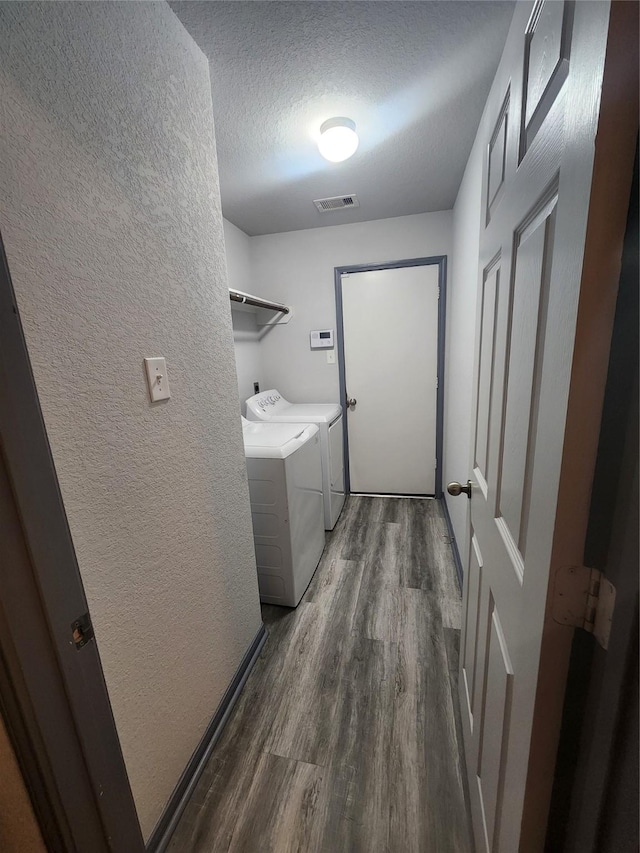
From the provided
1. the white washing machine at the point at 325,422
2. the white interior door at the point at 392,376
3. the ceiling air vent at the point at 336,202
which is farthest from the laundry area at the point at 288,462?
the white interior door at the point at 392,376

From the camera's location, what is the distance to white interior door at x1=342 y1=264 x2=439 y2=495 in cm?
278

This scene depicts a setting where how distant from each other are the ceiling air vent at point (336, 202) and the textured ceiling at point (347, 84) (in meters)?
0.14

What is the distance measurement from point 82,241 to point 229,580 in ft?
3.92

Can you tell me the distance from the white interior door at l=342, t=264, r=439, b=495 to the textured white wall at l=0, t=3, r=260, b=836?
1782 millimetres

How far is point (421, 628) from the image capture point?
1.68m

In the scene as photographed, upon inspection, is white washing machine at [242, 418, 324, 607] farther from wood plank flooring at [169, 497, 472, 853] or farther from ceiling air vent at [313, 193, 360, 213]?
ceiling air vent at [313, 193, 360, 213]

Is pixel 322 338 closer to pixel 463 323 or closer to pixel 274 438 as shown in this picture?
pixel 463 323

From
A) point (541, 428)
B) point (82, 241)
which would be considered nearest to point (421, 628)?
point (541, 428)

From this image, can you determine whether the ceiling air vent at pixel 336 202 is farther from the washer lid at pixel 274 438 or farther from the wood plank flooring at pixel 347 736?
the wood plank flooring at pixel 347 736

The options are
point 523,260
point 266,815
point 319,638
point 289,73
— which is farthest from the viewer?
point 319,638

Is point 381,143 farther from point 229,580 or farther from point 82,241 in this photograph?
point 229,580

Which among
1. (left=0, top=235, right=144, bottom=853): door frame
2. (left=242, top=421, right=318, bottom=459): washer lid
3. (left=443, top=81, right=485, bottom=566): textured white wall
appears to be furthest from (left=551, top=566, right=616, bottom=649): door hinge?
(left=242, top=421, right=318, bottom=459): washer lid

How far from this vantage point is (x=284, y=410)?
286 centimetres

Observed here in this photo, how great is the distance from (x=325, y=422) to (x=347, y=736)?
5.67 ft
